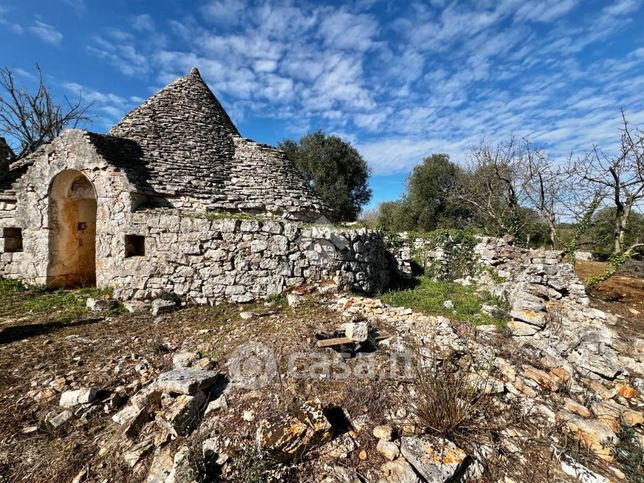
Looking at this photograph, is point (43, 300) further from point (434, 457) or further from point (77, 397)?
point (434, 457)

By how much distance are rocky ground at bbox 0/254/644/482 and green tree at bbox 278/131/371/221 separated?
15.7 metres

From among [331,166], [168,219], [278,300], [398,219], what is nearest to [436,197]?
[398,219]

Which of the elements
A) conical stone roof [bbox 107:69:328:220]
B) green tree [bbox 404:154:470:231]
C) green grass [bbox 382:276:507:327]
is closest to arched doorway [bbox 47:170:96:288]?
conical stone roof [bbox 107:69:328:220]

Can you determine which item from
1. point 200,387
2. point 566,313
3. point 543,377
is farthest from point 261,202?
point 566,313

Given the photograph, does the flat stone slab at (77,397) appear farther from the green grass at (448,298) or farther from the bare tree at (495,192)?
the bare tree at (495,192)

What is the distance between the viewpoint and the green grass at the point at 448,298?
20.6ft

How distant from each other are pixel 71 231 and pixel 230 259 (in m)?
5.14

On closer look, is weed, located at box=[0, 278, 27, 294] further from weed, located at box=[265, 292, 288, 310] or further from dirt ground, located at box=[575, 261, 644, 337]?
dirt ground, located at box=[575, 261, 644, 337]

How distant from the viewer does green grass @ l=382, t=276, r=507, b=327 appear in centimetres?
629

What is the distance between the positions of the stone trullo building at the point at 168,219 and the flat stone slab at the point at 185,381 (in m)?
2.83

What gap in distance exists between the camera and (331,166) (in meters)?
20.7

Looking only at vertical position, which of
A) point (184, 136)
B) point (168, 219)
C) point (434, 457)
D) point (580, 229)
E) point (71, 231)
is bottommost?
point (434, 457)

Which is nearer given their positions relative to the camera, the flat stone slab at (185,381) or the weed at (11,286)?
the flat stone slab at (185,381)

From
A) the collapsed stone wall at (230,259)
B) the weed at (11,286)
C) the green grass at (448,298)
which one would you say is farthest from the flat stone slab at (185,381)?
the weed at (11,286)
